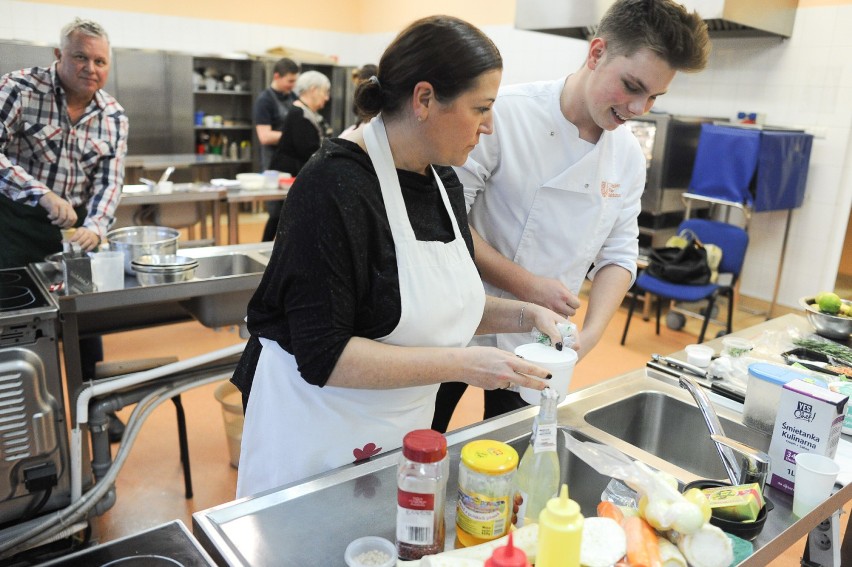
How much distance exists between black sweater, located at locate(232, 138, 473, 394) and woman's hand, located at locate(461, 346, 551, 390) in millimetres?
152

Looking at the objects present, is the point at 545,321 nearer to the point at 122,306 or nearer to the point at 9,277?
the point at 122,306

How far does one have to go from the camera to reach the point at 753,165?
4203 mm

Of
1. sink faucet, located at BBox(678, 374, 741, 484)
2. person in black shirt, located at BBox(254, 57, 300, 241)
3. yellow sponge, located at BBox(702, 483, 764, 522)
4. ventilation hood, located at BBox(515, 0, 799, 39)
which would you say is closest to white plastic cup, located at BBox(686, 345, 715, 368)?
sink faucet, located at BBox(678, 374, 741, 484)

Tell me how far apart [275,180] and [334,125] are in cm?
407

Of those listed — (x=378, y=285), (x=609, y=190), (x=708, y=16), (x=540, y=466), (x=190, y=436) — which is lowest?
(x=190, y=436)

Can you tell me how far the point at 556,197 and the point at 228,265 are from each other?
1.40 m

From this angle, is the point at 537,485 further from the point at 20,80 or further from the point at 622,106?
the point at 20,80

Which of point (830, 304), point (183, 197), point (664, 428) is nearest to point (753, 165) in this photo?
point (830, 304)

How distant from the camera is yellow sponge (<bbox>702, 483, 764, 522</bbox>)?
102 centimetres

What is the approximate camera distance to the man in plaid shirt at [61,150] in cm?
246

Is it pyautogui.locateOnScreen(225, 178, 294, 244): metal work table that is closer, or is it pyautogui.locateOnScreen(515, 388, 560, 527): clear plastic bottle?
pyautogui.locateOnScreen(515, 388, 560, 527): clear plastic bottle

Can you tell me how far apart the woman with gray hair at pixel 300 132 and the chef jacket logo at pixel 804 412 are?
13.7ft

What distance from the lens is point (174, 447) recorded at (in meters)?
2.78

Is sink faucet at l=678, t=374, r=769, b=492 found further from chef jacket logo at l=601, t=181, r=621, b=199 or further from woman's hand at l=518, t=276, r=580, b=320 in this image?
chef jacket logo at l=601, t=181, r=621, b=199
